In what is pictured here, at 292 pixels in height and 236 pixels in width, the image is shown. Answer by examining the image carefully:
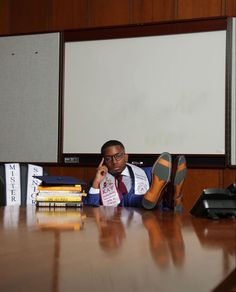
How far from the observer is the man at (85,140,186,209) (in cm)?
274

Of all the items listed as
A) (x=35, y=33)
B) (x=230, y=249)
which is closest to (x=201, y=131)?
(x=35, y=33)

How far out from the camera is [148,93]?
3.97 meters

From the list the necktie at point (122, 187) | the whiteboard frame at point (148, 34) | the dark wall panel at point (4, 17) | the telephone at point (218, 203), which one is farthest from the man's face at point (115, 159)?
the dark wall panel at point (4, 17)

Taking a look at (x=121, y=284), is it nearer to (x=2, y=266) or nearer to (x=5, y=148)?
(x=2, y=266)

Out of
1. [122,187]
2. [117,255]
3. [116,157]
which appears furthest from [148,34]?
[117,255]

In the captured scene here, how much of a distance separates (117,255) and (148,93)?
307 centimetres

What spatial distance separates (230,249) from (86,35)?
3.42 meters

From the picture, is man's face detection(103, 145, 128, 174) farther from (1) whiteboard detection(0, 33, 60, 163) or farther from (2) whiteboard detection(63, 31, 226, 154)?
(1) whiteboard detection(0, 33, 60, 163)

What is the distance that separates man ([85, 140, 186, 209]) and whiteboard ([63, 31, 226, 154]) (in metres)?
0.84

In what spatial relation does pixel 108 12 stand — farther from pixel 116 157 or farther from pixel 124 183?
pixel 124 183

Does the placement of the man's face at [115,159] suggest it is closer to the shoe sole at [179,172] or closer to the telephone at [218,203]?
the shoe sole at [179,172]

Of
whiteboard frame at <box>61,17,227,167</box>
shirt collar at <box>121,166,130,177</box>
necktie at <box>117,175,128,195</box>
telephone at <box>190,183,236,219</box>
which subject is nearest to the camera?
telephone at <box>190,183,236,219</box>

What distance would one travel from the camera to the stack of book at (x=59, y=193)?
229 centimetres

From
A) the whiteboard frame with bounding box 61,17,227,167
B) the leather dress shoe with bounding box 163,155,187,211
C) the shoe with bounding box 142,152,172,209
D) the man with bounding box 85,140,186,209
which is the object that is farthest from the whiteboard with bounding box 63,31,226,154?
the shoe with bounding box 142,152,172,209
